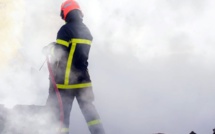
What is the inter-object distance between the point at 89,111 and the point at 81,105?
150 millimetres

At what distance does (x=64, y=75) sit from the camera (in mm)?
4555

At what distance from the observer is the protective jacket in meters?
4.54

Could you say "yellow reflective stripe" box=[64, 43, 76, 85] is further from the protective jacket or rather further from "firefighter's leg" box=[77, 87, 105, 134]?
"firefighter's leg" box=[77, 87, 105, 134]

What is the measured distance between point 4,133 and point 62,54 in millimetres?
1338

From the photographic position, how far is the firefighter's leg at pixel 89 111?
4500 mm

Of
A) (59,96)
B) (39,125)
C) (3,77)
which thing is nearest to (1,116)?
(39,125)

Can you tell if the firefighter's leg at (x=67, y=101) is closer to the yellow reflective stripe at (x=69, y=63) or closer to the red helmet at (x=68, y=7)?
the yellow reflective stripe at (x=69, y=63)

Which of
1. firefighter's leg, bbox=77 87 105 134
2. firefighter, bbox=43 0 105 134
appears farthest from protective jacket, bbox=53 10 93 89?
firefighter's leg, bbox=77 87 105 134

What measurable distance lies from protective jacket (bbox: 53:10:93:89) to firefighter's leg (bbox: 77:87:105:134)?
0.35ft

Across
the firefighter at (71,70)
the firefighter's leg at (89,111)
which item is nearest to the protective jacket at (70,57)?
the firefighter at (71,70)

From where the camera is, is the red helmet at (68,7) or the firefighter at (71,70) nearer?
the firefighter at (71,70)

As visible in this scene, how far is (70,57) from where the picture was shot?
4.57 metres

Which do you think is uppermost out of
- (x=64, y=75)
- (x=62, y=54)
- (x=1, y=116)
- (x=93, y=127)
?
(x=62, y=54)

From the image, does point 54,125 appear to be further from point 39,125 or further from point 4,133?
point 4,133
